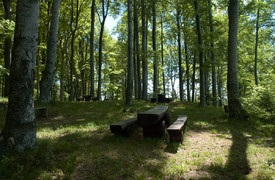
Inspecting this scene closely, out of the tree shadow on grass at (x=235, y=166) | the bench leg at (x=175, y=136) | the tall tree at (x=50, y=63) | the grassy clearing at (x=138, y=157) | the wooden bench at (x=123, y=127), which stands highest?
the tall tree at (x=50, y=63)

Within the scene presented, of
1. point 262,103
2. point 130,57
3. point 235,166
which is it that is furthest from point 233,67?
point 235,166

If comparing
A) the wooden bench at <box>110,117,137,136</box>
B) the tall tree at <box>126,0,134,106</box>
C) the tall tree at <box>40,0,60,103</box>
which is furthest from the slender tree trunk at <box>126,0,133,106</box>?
the wooden bench at <box>110,117,137,136</box>

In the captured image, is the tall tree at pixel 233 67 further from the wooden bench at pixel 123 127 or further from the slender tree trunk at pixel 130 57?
the wooden bench at pixel 123 127

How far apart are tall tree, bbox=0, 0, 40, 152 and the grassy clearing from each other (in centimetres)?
33

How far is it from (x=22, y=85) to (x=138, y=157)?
2684 millimetres

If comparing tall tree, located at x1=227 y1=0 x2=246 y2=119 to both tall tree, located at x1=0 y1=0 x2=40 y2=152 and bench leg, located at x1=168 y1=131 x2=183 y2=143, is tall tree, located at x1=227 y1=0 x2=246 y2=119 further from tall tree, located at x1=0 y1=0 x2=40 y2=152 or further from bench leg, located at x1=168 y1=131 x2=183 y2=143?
tall tree, located at x1=0 y1=0 x2=40 y2=152

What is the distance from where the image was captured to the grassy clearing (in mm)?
4035

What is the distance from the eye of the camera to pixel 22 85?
432 cm

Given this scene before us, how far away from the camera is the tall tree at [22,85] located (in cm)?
430

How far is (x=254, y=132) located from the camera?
309 inches

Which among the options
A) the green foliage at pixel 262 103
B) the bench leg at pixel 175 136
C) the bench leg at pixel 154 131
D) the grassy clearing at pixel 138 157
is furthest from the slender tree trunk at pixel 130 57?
the bench leg at pixel 175 136

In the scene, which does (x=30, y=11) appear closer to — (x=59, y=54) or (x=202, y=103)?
(x=202, y=103)

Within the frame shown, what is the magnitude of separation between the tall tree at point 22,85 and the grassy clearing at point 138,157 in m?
0.33

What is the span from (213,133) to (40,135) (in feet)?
17.4
